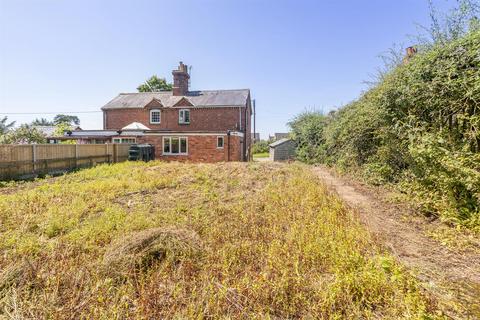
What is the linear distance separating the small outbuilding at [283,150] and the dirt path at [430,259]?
17.4 meters

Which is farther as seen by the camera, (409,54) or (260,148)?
(260,148)

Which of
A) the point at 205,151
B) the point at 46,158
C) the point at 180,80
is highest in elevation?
the point at 180,80

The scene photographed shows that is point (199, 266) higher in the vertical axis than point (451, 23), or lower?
lower

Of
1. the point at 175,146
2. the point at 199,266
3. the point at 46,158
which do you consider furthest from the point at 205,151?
the point at 199,266

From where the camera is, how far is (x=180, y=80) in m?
25.8

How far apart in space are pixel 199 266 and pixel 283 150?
20.9m

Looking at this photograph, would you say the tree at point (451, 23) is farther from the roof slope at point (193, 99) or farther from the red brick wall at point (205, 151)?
the roof slope at point (193, 99)

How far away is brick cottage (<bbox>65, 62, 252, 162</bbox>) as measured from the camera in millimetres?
19453

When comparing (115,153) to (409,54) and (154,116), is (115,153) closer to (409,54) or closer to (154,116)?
(154,116)

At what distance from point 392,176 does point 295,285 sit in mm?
6282

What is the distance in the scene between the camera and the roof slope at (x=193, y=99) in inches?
947

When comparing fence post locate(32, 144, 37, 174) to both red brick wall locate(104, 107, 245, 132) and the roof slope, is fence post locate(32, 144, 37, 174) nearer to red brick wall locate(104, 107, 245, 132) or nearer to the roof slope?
red brick wall locate(104, 107, 245, 132)

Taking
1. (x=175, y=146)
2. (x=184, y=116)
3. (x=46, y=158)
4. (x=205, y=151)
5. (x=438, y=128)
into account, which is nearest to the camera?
(x=438, y=128)

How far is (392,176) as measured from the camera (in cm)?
746
